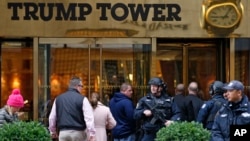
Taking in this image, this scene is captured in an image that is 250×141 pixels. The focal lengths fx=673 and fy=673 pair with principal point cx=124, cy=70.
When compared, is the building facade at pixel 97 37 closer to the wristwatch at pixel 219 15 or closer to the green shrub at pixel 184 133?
the wristwatch at pixel 219 15

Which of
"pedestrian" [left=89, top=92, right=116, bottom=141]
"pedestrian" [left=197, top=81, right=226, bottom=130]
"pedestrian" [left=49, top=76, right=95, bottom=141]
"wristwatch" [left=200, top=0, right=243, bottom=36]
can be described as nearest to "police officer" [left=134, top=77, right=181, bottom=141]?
"pedestrian" [left=197, top=81, right=226, bottom=130]

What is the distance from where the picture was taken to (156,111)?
37.4 ft

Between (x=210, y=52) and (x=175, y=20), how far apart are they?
153cm

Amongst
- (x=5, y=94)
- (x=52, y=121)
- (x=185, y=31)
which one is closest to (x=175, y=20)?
(x=185, y=31)

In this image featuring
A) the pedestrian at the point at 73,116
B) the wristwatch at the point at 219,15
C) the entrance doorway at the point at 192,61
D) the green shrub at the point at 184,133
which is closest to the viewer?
the green shrub at the point at 184,133

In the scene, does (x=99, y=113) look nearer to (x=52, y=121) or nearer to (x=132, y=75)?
(x=52, y=121)

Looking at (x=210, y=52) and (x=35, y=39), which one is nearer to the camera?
(x=35, y=39)

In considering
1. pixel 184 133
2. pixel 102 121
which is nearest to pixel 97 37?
pixel 102 121

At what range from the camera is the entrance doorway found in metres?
16.9

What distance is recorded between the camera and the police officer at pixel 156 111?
1138 centimetres

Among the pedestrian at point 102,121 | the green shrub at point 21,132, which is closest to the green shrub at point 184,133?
the green shrub at point 21,132

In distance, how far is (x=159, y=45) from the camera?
55.6 feet

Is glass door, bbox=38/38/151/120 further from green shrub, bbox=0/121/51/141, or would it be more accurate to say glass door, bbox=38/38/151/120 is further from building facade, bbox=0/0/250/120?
green shrub, bbox=0/121/51/141

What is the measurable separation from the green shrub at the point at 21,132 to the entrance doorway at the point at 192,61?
7143mm
